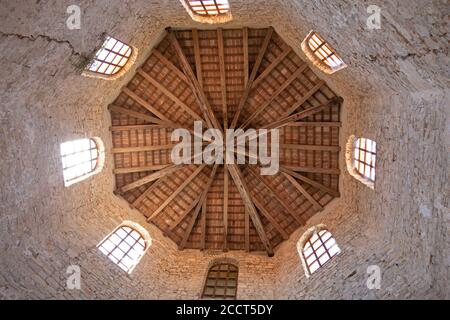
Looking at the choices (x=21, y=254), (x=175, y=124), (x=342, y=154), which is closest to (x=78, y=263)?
(x=21, y=254)

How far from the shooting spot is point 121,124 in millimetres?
15430

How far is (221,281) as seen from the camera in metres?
13.9

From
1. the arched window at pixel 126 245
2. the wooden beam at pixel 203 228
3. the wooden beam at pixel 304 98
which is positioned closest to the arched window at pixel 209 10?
the wooden beam at pixel 304 98

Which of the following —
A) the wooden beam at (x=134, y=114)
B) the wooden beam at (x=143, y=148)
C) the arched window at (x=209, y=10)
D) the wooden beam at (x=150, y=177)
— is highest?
the arched window at (x=209, y=10)

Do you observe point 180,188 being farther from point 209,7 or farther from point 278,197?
point 209,7

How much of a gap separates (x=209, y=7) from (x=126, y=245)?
8547mm

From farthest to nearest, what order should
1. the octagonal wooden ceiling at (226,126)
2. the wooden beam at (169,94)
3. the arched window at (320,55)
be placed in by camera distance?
1. the wooden beam at (169,94)
2. the octagonal wooden ceiling at (226,126)
3. the arched window at (320,55)

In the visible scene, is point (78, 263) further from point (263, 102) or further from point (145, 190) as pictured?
point (263, 102)

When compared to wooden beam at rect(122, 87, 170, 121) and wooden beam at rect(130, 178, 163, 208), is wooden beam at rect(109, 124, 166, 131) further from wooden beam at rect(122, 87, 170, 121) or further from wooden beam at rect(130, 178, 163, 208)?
wooden beam at rect(130, 178, 163, 208)

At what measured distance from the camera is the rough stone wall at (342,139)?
25.8 feet

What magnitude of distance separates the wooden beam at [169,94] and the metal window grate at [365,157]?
600 cm

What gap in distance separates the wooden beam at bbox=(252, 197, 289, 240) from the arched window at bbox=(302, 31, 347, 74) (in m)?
5.89

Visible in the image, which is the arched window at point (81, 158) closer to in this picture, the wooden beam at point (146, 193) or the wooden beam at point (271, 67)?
the wooden beam at point (146, 193)
